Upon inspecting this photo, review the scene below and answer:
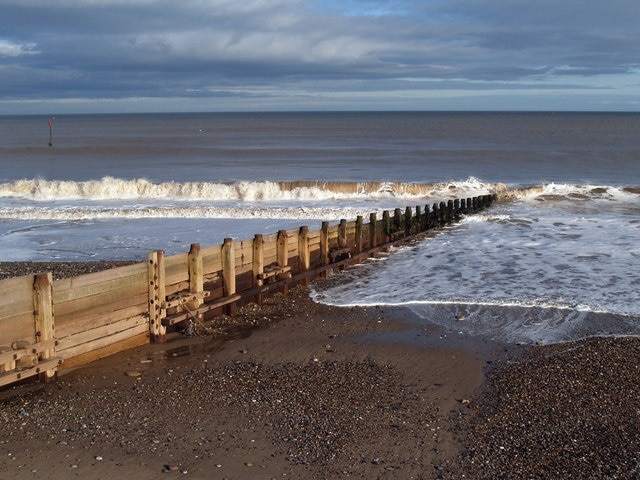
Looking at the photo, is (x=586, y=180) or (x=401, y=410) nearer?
(x=401, y=410)

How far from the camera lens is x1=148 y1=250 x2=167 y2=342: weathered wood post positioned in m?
10.0

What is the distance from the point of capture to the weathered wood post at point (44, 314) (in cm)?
812

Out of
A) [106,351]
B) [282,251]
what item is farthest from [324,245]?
[106,351]

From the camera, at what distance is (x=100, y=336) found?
9180mm

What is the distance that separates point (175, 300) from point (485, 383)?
473 cm

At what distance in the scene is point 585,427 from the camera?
24.1ft

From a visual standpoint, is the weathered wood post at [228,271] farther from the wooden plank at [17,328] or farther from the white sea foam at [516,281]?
the wooden plank at [17,328]

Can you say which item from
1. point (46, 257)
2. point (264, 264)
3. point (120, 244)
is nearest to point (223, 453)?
point (264, 264)

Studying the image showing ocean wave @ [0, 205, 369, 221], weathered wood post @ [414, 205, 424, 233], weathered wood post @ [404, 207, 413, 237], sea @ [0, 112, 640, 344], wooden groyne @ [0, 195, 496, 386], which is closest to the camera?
wooden groyne @ [0, 195, 496, 386]

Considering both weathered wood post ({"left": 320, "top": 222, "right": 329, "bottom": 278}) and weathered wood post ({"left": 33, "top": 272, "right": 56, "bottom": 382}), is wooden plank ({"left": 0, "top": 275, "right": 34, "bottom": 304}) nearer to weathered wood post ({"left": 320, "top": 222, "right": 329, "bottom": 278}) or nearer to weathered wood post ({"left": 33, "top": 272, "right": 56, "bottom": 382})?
weathered wood post ({"left": 33, "top": 272, "right": 56, "bottom": 382})

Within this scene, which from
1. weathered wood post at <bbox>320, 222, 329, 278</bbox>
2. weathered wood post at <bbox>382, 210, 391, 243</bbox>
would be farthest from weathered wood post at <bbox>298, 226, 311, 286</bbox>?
weathered wood post at <bbox>382, 210, 391, 243</bbox>

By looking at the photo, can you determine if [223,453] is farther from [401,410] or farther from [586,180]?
[586,180]

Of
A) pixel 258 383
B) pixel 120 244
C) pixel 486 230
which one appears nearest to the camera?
pixel 258 383

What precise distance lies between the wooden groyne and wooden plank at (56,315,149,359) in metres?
0.01
